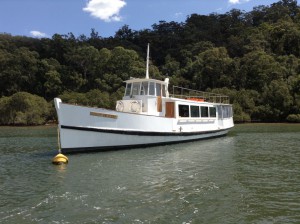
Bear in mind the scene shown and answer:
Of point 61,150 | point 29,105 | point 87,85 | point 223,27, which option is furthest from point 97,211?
point 223,27

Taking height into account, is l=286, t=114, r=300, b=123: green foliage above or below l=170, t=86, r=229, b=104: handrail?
below

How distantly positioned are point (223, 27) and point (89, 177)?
11464cm

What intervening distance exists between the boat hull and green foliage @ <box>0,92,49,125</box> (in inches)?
1770

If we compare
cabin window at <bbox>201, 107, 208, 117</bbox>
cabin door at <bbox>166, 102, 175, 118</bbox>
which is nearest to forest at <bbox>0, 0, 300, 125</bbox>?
cabin window at <bbox>201, 107, 208, 117</bbox>

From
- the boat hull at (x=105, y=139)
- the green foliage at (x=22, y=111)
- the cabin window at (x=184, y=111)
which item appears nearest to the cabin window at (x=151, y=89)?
the cabin window at (x=184, y=111)

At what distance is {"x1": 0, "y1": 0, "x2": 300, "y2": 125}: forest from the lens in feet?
221

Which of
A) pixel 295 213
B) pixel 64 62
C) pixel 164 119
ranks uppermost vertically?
pixel 64 62

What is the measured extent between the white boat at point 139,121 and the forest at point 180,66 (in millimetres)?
35507

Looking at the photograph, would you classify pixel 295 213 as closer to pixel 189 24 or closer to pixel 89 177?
pixel 89 177

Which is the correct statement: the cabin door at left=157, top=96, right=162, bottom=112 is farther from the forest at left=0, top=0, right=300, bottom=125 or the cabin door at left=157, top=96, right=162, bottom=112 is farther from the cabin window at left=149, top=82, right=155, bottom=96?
the forest at left=0, top=0, right=300, bottom=125

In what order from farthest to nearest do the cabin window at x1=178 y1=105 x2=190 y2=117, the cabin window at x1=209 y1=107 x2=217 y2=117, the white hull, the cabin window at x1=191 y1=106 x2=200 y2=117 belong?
1. the cabin window at x1=209 y1=107 x2=217 y2=117
2. the cabin window at x1=191 y1=106 x2=200 y2=117
3. the cabin window at x1=178 y1=105 x2=190 y2=117
4. the white hull

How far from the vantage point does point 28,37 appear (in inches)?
5037

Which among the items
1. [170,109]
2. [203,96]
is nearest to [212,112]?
[203,96]

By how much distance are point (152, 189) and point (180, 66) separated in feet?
294
